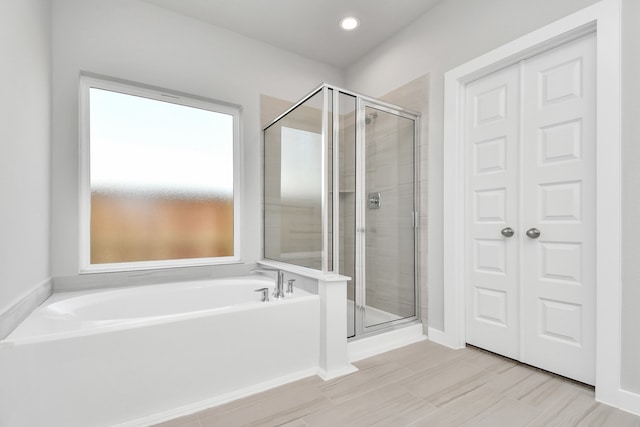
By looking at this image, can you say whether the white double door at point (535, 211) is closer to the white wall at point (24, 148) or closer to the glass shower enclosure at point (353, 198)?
the glass shower enclosure at point (353, 198)

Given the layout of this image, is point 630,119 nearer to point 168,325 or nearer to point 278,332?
point 278,332

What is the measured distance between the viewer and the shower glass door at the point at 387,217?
7.64ft

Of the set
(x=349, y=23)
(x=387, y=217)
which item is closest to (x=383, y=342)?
(x=387, y=217)

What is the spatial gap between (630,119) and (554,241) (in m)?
0.72

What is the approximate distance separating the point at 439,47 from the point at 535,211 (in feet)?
4.85

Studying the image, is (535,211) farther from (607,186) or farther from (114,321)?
(114,321)

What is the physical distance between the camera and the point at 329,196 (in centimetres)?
215

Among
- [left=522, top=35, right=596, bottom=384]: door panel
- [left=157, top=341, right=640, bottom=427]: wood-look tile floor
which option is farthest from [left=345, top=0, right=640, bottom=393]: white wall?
[left=157, top=341, right=640, bottom=427]: wood-look tile floor

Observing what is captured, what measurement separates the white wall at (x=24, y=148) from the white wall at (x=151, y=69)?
0.11 m

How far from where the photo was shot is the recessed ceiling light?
8.58 feet

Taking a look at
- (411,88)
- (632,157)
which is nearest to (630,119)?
(632,157)

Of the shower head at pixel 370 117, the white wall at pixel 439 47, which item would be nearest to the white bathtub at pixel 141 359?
the white wall at pixel 439 47

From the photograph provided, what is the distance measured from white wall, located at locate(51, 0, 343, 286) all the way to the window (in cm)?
9

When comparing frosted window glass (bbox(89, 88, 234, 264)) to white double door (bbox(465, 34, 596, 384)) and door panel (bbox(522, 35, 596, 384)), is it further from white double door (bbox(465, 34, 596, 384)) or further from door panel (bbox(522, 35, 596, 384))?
door panel (bbox(522, 35, 596, 384))
